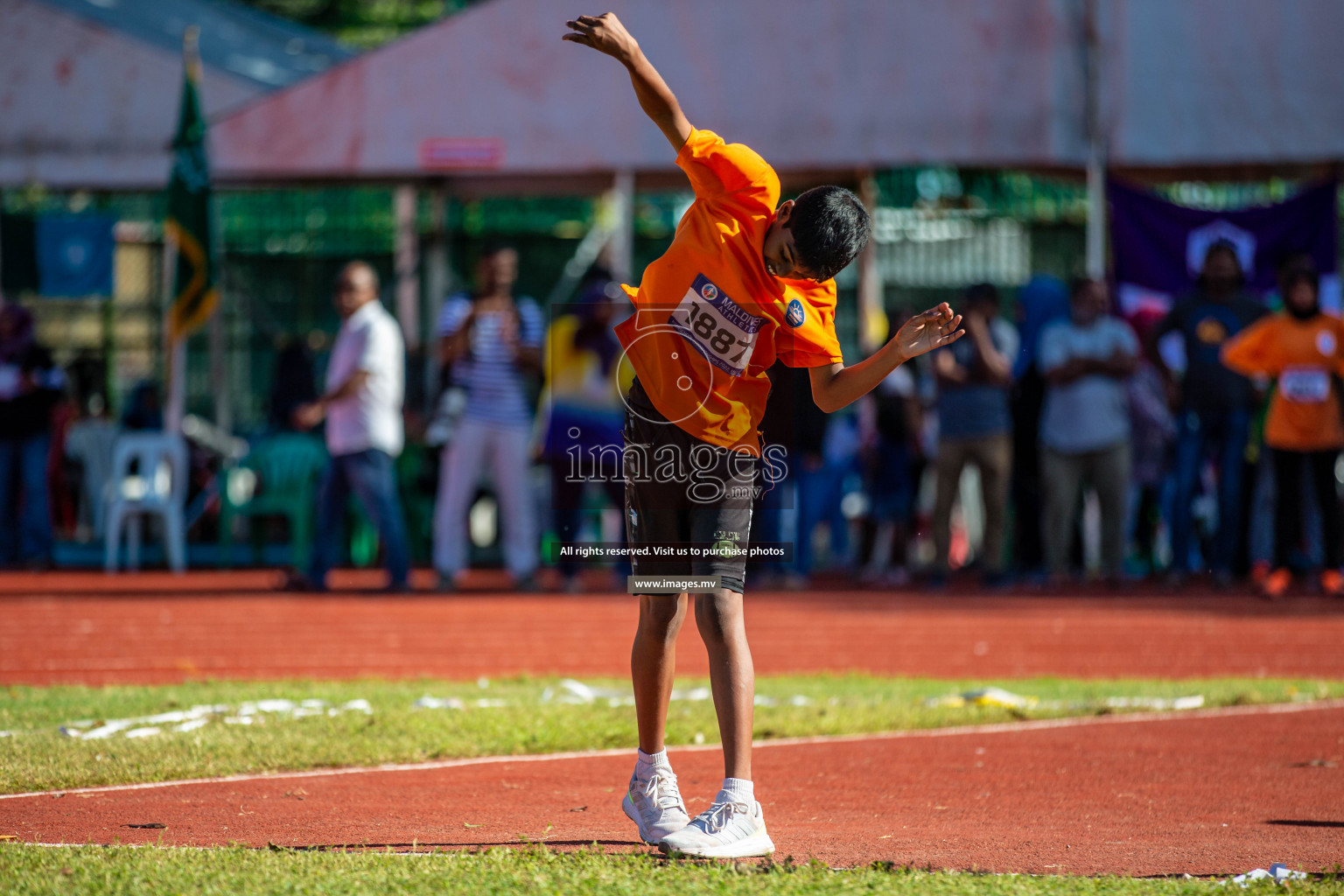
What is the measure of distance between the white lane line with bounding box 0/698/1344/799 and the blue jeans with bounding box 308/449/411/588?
5622 mm

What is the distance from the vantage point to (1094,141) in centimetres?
1418

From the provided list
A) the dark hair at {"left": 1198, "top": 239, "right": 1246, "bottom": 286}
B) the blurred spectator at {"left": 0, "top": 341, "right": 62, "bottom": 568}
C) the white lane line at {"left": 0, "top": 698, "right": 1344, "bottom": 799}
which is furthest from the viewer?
the blurred spectator at {"left": 0, "top": 341, "right": 62, "bottom": 568}

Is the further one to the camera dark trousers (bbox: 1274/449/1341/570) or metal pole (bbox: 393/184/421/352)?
metal pole (bbox: 393/184/421/352)

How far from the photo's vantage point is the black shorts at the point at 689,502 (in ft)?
14.4

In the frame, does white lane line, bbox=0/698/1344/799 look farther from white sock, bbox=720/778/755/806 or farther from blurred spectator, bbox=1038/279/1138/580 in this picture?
blurred spectator, bbox=1038/279/1138/580

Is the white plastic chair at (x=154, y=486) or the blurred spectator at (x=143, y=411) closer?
the white plastic chair at (x=154, y=486)

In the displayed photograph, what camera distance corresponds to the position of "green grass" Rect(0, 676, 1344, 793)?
5741 mm

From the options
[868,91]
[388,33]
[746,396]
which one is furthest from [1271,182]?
[388,33]

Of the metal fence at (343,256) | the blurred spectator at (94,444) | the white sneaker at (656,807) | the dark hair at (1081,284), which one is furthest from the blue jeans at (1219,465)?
the blurred spectator at (94,444)

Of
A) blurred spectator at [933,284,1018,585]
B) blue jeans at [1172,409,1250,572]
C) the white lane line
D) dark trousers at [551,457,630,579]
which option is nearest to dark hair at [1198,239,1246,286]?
blue jeans at [1172,409,1250,572]

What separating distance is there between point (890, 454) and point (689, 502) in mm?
9400

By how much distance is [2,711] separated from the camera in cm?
676

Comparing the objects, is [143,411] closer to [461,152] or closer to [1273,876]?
[461,152]

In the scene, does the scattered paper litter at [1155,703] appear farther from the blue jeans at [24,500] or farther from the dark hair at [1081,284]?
the blue jeans at [24,500]
